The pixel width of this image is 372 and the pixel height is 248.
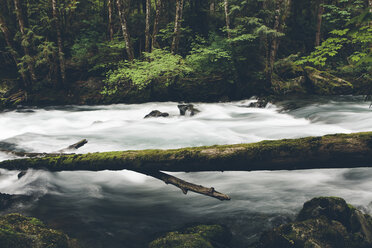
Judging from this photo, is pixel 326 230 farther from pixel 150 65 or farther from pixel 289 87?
pixel 289 87

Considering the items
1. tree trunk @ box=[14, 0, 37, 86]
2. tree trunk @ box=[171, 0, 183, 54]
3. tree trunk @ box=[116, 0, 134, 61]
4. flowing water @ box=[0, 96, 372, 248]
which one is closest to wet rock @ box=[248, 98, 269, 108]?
flowing water @ box=[0, 96, 372, 248]

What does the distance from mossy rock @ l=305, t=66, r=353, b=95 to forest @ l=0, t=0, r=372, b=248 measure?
3.4 inches

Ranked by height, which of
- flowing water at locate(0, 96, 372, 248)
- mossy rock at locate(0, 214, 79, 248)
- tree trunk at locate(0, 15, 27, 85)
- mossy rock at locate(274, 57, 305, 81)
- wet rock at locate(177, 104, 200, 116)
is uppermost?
tree trunk at locate(0, 15, 27, 85)

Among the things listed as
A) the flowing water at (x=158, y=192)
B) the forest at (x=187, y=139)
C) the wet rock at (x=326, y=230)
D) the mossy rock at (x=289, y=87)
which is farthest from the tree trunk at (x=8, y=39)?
the wet rock at (x=326, y=230)

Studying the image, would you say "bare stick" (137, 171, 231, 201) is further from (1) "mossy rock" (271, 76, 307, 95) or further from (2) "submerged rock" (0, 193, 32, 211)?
(1) "mossy rock" (271, 76, 307, 95)

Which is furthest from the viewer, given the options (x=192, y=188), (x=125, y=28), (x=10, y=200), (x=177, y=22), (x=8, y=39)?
(x=177, y=22)

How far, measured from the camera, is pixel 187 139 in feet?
31.0

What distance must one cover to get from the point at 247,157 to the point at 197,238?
52.0 inches

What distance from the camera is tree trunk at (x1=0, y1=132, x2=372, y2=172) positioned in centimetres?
340

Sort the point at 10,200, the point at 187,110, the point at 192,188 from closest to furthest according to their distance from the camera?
the point at 192,188 → the point at 10,200 → the point at 187,110

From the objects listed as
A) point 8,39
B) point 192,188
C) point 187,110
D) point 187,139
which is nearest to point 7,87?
point 8,39

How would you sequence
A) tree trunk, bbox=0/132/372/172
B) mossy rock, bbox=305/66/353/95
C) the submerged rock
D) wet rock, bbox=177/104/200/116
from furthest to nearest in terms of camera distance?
mossy rock, bbox=305/66/353/95
wet rock, bbox=177/104/200/116
the submerged rock
tree trunk, bbox=0/132/372/172

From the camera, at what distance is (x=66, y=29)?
20.4 metres

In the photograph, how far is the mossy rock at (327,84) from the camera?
16812 mm
